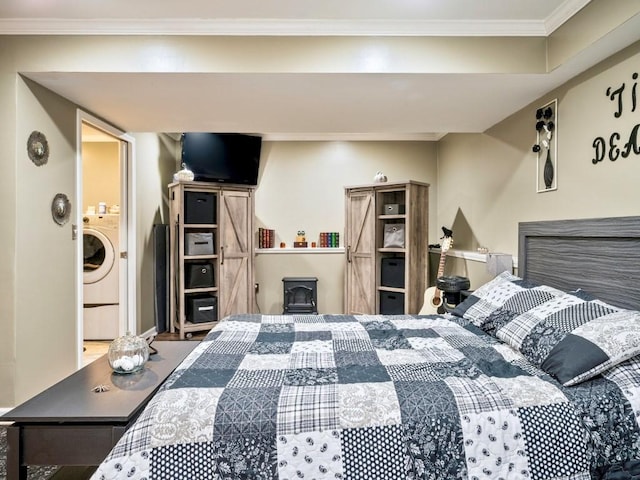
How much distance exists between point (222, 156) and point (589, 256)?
151 inches

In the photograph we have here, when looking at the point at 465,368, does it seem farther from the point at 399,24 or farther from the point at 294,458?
the point at 399,24

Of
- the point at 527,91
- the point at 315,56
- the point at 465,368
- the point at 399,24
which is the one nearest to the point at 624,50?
the point at 527,91

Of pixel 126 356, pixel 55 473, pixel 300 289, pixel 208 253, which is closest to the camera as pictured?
pixel 126 356

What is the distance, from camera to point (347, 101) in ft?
8.93

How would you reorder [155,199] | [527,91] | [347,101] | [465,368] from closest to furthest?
[465,368], [527,91], [347,101], [155,199]

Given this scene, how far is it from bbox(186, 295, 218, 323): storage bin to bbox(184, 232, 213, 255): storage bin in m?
0.54

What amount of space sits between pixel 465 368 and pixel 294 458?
777 mm

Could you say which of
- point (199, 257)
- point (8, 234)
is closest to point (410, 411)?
point (8, 234)

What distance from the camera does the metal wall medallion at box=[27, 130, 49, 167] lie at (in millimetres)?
2354

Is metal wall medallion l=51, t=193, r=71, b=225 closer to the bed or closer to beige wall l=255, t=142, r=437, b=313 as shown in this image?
the bed

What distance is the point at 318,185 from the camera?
198 inches

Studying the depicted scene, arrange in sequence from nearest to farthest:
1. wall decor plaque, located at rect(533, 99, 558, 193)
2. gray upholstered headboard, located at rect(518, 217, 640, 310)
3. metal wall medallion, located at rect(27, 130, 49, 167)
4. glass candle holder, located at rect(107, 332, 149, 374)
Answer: glass candle holder, located at rect(107, 332, 149, 374), gray upholstered headboard, located at rect(518, 217, 640, 310), metal wall medallion, located at rect(27, 130, 49, 167), wall decor plaque, located at rect(533, 99, 558, 193)

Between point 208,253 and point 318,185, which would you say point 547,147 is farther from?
point 208,253

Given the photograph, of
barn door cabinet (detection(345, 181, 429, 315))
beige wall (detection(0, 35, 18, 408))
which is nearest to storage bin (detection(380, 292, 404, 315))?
barn door cabinet (detection(345, 181, 429, 315))
